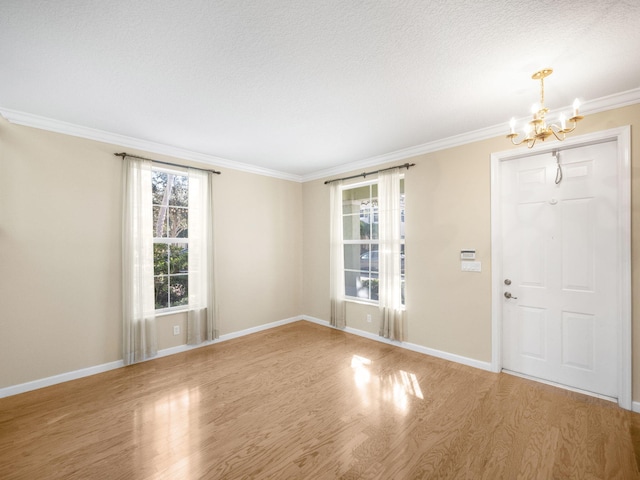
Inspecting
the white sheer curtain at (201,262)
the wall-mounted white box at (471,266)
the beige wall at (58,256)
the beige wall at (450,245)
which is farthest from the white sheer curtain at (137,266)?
the wall-mounted white box at (471,266)

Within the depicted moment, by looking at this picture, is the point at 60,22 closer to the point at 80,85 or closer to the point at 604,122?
the point at 80,85

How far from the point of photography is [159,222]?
3.85 meters

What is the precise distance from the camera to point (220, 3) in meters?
1.54

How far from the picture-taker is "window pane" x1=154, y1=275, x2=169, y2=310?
12.5 feet

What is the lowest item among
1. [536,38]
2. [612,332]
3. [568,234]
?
[612,332]

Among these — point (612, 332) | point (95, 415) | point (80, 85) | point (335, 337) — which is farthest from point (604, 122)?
point (95, 415)

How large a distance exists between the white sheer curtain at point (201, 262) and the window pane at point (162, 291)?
0.99 feet

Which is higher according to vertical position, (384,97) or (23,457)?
(384,97)

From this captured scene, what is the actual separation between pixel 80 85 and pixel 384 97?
8.45 feet

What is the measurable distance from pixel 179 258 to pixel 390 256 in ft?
9.90

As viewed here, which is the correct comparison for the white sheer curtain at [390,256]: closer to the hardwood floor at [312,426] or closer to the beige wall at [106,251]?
the beige wall at [106,251]

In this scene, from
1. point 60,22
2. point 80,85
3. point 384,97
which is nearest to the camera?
point 60,22

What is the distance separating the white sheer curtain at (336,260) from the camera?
479 centimetres

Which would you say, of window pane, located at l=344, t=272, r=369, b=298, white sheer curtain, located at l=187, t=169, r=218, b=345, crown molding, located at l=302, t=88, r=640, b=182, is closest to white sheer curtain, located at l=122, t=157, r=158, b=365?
white sheer curtain, located at l=187, t=169, r=218, b=345
